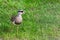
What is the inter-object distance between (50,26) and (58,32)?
37 centimetres

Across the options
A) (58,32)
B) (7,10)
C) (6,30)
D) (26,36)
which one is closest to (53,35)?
(58,32)

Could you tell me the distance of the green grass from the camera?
25.7ft

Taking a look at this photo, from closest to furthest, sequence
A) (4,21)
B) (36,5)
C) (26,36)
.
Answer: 1. (26,36)
2. (4,21)
3. (36,5)

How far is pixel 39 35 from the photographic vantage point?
26.0ft

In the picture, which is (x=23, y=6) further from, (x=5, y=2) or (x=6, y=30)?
(x=6, y=30)

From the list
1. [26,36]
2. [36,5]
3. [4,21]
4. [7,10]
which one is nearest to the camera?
[26,36]

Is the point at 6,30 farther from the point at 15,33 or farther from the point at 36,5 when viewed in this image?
the point at 36,5

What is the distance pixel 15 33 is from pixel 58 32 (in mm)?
1407

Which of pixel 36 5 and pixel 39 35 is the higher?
pixel 36 5

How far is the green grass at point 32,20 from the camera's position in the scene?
25.7ft

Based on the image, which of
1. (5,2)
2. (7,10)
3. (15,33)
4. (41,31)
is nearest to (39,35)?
(41,31)

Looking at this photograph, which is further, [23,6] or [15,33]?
[23,6]

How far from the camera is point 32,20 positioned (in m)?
8.66

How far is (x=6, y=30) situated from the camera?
7898mm
